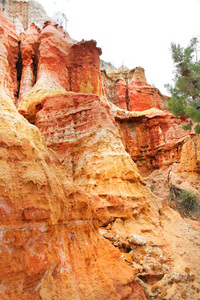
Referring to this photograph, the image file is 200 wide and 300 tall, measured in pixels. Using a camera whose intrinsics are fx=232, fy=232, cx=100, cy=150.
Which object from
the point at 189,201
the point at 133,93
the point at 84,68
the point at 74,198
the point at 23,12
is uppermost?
the point at 23,12

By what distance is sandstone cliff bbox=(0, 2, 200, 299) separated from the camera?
282 cm

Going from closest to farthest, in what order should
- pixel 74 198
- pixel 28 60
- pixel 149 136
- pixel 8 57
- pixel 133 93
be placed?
pixel 74 198
pixel 8 57
pixel 28 60
pixel 149 136
pixel 133 93

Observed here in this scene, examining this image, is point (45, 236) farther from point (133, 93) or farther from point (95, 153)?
point (133, 93)

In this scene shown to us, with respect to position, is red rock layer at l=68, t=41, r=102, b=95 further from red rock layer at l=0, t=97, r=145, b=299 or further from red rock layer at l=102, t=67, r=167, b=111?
red rock layer at l=102, t=67, r=167, b=111

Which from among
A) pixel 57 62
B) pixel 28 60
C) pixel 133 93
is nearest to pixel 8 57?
pixel 28 60

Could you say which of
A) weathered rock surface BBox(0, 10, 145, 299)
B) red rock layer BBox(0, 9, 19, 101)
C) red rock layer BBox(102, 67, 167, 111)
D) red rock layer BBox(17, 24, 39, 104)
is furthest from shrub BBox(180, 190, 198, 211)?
red rock layer BBox(102, 67, 167, 111)

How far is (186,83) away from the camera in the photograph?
9188 millimetres

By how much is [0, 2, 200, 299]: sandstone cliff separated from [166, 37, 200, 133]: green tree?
287 centimetres

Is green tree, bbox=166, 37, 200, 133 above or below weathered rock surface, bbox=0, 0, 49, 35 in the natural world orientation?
below

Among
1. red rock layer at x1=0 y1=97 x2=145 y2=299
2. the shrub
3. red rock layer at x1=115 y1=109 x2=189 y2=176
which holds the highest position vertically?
red rock layer at x1=115 y1=109 x2=189 y2=176

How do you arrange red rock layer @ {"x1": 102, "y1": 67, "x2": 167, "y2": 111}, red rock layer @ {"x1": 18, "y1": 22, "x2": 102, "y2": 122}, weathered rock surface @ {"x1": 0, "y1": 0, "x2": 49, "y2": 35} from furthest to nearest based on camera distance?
red rock layer @ {"x1": 102, "y1": 67, "x2": 167, "y2": 111}
weathered rock surface @ {"x1": 0, "y1": 0, "x2": 49, "y2": 35}
red rock layer @ {"x1": 18, "y1": 22, "x2": 102, "y2": 122}

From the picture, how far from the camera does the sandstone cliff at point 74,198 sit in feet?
9.27

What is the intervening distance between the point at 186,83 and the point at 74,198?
737 cm

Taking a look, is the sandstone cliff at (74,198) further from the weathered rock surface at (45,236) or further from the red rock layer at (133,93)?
the red rock layer at (133,93)
